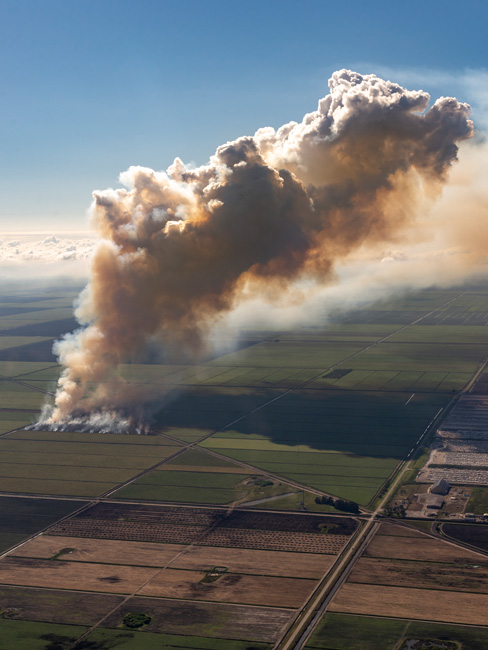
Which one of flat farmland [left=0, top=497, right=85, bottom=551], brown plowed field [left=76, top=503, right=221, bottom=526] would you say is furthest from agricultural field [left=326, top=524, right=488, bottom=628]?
flat farmland [left=0, top=497, right=85, bottom=551]

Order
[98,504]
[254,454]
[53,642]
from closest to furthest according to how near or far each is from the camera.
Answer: [53,642] < [98,504] < [254,454]

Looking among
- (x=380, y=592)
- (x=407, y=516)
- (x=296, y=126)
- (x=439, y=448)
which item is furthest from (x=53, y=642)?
(x=296, y=126)

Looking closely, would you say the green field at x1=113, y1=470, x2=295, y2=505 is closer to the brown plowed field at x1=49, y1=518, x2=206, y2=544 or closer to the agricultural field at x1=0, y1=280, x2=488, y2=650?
the agricultural field at x1=0, y1=280, x2=488, y2=650

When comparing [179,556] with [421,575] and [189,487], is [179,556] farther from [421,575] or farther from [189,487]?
[421,575]

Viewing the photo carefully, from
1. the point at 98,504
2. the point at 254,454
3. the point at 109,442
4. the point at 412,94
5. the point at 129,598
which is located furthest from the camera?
the point at 412,94

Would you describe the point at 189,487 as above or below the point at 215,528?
above

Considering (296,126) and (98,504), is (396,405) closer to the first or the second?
(296,126)

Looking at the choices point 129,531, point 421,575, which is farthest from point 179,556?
point 421,575
